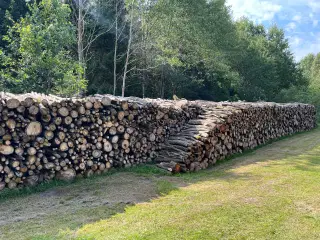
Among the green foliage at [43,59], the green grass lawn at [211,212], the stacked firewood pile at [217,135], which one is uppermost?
the green foliage at [43,59]

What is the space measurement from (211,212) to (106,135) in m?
2.97

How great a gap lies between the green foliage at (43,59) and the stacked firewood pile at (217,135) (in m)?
4.22

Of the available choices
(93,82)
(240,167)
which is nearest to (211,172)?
(240,167)

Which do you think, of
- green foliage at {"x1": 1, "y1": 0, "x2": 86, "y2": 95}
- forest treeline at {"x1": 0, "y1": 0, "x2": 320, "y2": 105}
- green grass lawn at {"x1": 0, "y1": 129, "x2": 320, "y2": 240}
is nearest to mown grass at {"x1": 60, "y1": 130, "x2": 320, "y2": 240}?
green grass lawn at {"x1": 0, "y1": 129, "x2": 320, "y2": 240}

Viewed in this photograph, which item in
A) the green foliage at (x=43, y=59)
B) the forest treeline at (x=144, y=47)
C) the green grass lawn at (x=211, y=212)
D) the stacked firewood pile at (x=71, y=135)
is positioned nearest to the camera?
the green grass lawn at (x=211, y=212)

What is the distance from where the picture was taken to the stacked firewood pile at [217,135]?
678 centimetres

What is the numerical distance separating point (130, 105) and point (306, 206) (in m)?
3.94

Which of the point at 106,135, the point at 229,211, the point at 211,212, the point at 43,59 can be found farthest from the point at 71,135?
the point at 43,59

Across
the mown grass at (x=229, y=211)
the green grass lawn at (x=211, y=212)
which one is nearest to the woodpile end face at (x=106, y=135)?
the green grass lawn at (x=211, y=212)

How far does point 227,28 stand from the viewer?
68.5 ft

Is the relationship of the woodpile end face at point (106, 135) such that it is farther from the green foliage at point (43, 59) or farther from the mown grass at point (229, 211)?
the green foliage at point (43, 59)

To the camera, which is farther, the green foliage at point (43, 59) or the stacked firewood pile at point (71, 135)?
the green foliage at point (43, 59)

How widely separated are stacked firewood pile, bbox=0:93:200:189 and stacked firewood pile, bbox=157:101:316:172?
674mm

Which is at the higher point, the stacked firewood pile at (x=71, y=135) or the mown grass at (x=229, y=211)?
the stacked firewood pile at (x=71, y=135)
